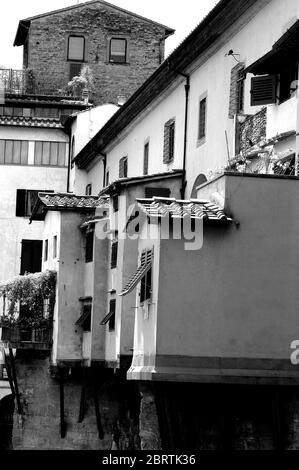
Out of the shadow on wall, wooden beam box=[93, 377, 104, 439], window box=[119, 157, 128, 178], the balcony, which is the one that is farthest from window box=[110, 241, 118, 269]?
the shadow on wall

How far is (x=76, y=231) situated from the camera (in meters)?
50.2

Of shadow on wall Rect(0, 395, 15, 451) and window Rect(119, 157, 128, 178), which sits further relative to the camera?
shadow on wall Rect(0, 395, 15, 451)

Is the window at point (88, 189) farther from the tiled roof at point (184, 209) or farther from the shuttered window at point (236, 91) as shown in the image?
the tiled roof at point (184, 209)

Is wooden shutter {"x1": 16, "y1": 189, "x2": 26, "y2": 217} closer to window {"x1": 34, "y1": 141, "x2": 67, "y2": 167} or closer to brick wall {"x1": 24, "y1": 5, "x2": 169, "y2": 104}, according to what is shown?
window {"x1": 34, "y1": 141, "x2": 67, "y2": 167}

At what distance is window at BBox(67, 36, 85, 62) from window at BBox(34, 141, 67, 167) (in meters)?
9.50

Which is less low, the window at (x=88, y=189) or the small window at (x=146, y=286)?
the window at (x=88, y=189)

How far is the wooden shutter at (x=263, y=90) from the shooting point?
109 ft

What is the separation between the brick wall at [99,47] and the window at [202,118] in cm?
3108

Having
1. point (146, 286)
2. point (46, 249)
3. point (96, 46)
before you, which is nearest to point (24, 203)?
point (96, 46)

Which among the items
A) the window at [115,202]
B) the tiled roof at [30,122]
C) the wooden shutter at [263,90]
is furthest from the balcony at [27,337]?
the wooden shutter at [263,90]

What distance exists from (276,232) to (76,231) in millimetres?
20914

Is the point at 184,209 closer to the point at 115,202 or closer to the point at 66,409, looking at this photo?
the point at 115,202

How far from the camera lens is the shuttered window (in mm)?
39406

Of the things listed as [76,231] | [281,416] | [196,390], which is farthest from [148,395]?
[76,231]
